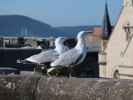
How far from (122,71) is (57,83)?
59.2 metres

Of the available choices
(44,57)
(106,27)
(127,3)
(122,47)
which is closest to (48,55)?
(44,57)

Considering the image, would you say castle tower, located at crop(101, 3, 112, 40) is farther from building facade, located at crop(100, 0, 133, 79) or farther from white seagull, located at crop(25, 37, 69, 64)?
white seagull, located at crop(25, 37, 69, 64)

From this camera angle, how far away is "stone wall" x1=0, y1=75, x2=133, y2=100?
6.22 meters

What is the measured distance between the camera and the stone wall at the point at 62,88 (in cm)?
622

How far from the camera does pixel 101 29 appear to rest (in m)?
77.8

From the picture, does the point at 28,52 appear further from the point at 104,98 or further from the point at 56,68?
the point at 104,98

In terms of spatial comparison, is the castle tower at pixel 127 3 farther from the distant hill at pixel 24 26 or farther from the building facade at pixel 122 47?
the distant hill at pixel 24 26

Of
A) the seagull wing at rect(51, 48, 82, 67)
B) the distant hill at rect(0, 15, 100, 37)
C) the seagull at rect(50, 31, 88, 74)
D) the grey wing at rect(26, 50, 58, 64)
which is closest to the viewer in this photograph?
the seagull at rect(50, 31, 88, 74)

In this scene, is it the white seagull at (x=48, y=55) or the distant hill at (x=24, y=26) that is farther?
the distant hill at (x=24, y=26)

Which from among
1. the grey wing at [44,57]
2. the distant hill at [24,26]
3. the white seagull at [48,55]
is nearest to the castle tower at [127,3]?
the white seagull at [48,55]

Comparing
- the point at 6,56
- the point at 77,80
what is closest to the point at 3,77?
the point at 77,80

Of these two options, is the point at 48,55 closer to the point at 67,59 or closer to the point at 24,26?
the point at 67,59

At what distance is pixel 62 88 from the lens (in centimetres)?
682

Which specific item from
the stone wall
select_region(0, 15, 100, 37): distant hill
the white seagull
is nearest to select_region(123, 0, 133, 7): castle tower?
the white seagull
